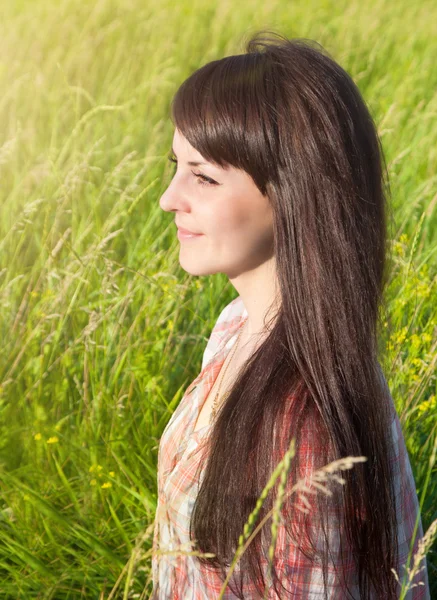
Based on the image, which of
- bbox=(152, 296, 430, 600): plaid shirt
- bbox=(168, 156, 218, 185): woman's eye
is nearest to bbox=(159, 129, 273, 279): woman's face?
bbox=(168, 156, 218, 185): woman's eye

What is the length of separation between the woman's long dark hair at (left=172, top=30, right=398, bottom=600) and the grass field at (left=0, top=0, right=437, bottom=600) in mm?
235

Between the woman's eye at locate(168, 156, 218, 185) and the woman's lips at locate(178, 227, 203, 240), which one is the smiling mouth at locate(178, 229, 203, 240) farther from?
the woman's eye at locate(168, 156, 218, 185)

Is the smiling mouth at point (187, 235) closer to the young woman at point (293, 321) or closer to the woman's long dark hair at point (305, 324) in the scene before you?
the young woman at point (293, 321)

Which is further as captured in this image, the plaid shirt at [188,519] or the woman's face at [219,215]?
the woman's face at [219,215]

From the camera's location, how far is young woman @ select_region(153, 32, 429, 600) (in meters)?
1.46

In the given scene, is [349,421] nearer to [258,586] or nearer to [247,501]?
[247,501]

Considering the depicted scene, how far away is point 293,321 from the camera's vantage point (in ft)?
4.97

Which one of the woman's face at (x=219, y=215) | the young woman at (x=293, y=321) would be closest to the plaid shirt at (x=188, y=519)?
the young woman at (x=293, y=321)

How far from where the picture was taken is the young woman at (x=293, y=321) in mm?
1457

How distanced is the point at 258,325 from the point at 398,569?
582mm

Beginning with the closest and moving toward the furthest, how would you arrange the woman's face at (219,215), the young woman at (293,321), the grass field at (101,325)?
the young woman at (293,321)
the woman's face at (219,215)
the grass field at (101,325)

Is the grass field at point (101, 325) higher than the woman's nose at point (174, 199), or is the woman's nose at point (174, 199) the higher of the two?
the woman's nose at point (174, 199)

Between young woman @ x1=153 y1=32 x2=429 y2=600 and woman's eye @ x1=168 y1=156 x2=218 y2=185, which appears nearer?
young woman @ x1=153 y1=32 x2=429 y2=600

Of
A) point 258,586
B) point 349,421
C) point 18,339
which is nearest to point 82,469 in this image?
point 18,339
